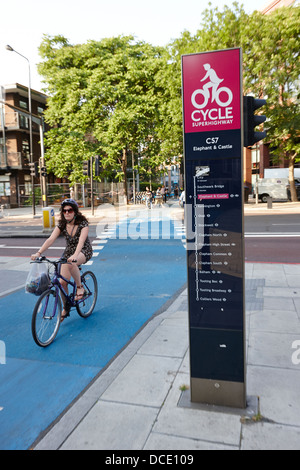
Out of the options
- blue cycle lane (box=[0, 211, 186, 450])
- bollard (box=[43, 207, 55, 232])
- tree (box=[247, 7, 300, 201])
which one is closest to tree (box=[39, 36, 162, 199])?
tree (box=[247, 7, 300, 201])

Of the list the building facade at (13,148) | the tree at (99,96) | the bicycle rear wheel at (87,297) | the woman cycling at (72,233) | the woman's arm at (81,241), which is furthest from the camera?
the building facade at (13,148)

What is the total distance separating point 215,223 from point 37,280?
2.71m

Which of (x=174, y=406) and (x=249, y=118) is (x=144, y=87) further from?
(x=174, y=406)

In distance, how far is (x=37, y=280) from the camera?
4.92 meters

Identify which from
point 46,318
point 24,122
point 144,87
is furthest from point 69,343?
point 24,122

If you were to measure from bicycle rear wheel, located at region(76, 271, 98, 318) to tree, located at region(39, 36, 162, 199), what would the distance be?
2437 centimetres

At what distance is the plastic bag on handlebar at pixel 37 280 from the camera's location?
4.92 metres

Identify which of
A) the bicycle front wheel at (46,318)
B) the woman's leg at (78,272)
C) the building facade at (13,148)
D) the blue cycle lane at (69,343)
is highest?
the building facade at (13,148)

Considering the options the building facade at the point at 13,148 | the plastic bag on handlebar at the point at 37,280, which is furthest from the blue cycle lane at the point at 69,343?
the building facade at the point at 13,148

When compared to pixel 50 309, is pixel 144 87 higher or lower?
higher

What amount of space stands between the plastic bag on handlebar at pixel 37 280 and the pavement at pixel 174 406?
52.2 inches

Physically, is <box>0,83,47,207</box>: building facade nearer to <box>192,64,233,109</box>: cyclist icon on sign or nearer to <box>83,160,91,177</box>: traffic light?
<box>83,160,91,177</box>: traffic light

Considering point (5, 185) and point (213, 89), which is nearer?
point (213, 89)

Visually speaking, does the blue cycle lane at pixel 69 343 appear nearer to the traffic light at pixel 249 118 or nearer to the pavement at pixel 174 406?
the pavement at pixel 174 406
